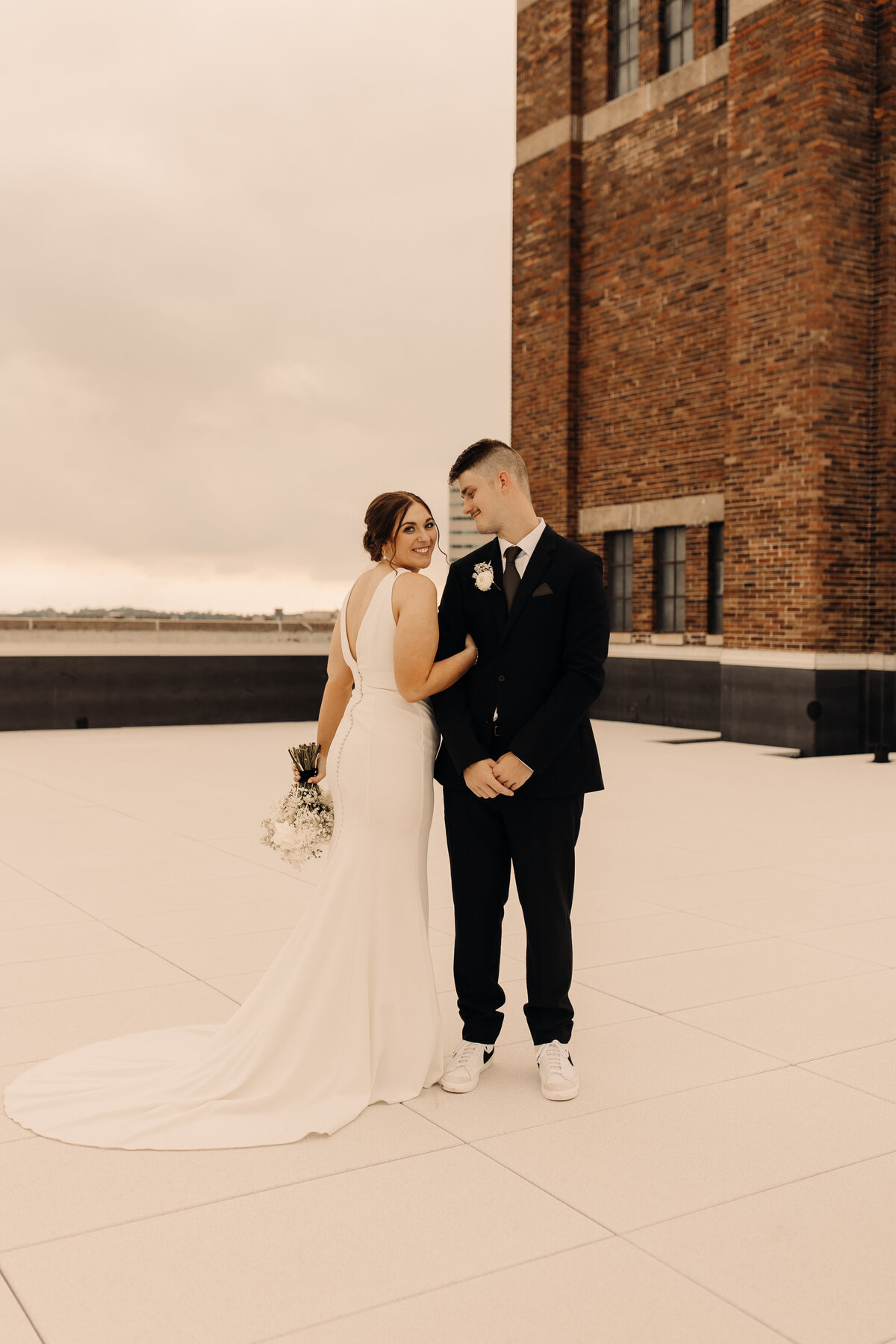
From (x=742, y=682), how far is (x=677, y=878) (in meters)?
7.96

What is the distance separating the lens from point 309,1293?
2.65 metres

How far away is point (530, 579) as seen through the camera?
391 cm

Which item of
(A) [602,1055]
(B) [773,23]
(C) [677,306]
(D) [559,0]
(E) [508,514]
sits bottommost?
(A) [602,1055]

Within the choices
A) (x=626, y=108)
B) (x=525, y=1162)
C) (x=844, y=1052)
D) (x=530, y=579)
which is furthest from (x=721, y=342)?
(x=525, y=1162)

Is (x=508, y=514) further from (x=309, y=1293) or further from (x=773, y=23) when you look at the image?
(x=773, y=23)

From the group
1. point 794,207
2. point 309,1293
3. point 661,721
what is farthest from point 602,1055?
point 661,721

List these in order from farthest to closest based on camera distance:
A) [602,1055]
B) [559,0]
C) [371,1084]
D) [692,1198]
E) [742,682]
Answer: [559,0]
[742,682]
[602,1055]
[371,1084]
[692,1198]

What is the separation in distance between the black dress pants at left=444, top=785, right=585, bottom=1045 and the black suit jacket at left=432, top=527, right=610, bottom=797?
0.09 m

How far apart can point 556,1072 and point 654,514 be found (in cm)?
1427

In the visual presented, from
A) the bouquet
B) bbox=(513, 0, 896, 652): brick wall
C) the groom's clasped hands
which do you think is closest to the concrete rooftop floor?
the bouquet

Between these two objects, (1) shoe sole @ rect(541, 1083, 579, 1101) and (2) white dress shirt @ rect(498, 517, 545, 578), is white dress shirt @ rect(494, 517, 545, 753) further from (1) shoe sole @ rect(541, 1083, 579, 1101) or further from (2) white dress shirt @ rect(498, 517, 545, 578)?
(1) shoe sole @ rect(541, 1083, 579, 1101)

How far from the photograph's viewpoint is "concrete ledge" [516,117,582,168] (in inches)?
721

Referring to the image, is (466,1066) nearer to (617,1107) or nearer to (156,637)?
(617,1107)

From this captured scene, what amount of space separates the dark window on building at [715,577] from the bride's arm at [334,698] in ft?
42.7
